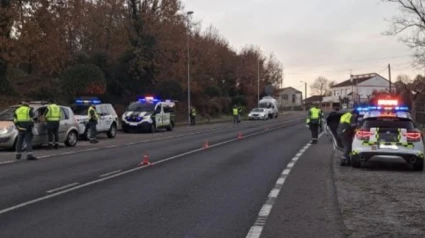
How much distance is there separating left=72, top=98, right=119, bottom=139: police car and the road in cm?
971

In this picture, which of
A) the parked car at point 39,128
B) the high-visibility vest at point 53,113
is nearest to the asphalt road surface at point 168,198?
the parked car at point 39,128

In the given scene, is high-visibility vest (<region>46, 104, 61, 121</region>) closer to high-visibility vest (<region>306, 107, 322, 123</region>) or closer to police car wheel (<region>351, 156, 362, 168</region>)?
high-visibility vest (<region>306, 107, 322, 123</region>)

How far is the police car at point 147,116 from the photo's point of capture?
112ft

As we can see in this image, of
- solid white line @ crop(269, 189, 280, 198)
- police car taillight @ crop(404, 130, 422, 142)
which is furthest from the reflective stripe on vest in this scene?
solid white line @ crop(269, 189, 280, 198)

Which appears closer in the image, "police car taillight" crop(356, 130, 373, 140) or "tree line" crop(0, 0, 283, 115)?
"police car taillight" crop(356, 130, 373, 140)

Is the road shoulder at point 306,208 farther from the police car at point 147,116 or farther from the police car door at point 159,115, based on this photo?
the police car door at point 159,115

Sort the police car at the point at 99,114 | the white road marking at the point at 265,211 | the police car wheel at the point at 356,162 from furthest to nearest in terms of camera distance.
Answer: the police car at the point at 99,114
the police car wheel at the point at 356,162
the white road marking at the point at 265,211

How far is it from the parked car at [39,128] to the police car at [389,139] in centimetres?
1059

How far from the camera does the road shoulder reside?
7238 millimetres

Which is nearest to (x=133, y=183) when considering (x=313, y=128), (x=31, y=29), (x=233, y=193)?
(x=233, y=193)

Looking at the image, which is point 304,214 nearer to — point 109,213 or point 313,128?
point 109,213

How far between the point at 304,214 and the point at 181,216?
1.76 meters

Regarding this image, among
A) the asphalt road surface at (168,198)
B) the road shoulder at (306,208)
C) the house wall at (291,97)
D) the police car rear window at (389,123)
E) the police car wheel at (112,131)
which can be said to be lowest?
the road shoulder at (306,208)

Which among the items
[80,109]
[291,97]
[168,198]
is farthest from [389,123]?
[291,97]
